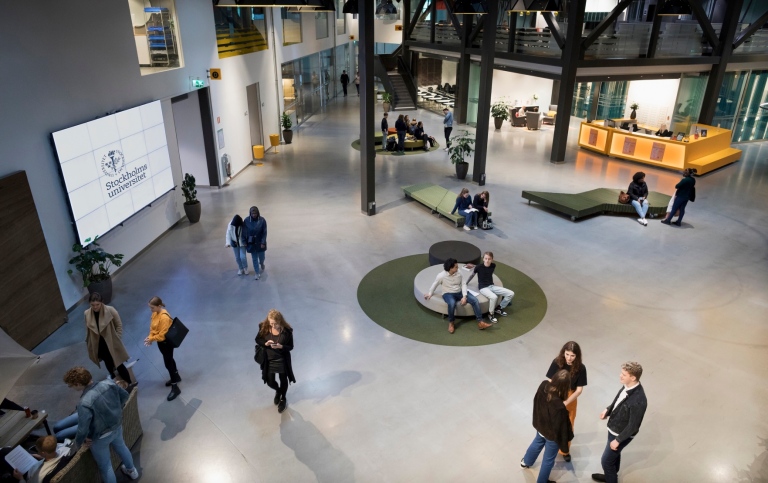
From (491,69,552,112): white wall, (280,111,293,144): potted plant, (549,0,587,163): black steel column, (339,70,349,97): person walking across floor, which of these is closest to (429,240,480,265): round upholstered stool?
(549,0,587,163): black steel column

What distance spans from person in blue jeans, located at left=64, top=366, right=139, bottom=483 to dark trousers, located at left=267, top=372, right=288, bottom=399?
4.94 ft

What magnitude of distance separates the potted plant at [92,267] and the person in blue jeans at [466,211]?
22.4ft

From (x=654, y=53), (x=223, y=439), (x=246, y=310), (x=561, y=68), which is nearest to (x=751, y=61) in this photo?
(x=654, y=53)

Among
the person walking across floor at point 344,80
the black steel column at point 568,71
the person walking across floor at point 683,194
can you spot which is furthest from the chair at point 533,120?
the person walking across floor at point 344,80

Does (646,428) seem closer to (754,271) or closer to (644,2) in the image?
(754,271)

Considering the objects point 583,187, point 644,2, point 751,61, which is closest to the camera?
point 583,187

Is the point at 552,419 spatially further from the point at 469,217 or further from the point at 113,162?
the point at 113,162

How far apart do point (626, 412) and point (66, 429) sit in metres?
5.30

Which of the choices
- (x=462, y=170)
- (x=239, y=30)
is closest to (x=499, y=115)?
(x=462, y=170)

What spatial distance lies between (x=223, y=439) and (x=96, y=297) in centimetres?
214

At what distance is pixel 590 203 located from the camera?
11.8m

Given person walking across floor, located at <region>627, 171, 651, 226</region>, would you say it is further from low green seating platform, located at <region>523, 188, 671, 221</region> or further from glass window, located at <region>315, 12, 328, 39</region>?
glass window, located at <region>315, 12, 328, 39</region>

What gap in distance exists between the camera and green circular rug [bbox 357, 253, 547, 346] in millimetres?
7370

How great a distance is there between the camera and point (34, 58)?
22.5 ft
